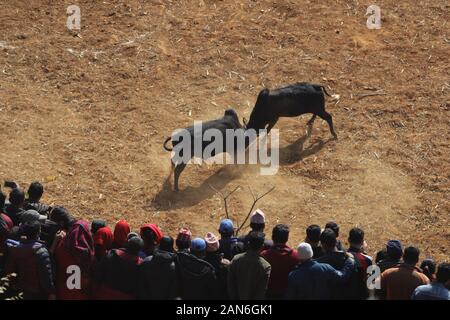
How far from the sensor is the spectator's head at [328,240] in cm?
918

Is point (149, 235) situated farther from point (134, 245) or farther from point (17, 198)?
point (17, 198)

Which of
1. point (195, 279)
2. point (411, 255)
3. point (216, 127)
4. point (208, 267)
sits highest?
point (216, 127)

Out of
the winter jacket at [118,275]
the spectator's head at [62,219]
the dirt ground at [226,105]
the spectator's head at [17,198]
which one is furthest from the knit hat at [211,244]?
the dirt ground at [226,105]

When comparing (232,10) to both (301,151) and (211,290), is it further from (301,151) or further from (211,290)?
(211,290)

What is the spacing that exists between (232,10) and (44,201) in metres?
6.96

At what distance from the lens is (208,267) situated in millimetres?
9203

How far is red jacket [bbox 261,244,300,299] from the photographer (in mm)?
9336

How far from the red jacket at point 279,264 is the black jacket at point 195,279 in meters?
0.64

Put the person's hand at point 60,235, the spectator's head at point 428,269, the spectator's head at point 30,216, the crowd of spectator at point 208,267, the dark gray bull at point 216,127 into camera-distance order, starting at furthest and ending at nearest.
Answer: the dark gray bull at point 216,127 → the spectator's head at point 30,216 → the person's hand at point 60,235 → the spectator's head at point 428,269 → the crowd of spectator at point 208,267

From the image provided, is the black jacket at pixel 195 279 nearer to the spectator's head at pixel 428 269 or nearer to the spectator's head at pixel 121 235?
the spectator's head at pixel 121 235

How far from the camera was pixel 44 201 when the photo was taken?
537 inches

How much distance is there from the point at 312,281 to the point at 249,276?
67 centimetres

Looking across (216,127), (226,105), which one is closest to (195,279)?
(216,127)

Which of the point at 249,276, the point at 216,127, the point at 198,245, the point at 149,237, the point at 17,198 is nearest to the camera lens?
the point at 249,276
